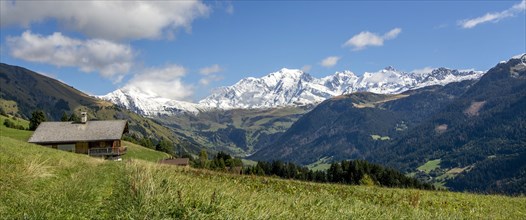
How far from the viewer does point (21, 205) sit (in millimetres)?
9992

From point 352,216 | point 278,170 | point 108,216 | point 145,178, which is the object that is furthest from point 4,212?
point 278,170

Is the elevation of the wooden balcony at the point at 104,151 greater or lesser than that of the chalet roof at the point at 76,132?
lesser

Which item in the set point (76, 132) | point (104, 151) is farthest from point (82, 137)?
point (104, 151)

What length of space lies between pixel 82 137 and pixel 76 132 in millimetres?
2269

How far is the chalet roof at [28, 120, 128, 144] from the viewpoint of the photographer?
96750 millimetres

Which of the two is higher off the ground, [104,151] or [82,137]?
[82,137]

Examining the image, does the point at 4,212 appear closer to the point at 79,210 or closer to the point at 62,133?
the point at 79,210

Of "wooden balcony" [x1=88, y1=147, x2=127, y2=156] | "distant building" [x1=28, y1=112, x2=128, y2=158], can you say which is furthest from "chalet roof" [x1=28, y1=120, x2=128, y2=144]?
"wooden balcony" [x1=88, y1=147, x2=127, y2=156]

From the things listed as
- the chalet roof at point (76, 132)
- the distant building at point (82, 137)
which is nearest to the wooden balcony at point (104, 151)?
the distant building at point (82, 137)

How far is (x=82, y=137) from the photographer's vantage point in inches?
3841

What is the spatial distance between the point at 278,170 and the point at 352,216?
138 m

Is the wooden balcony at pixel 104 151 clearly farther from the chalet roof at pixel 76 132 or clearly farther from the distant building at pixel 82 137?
the chalet roof at pixel 76 132

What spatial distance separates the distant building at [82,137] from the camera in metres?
96.8

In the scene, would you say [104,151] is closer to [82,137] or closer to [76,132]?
[82,137]
